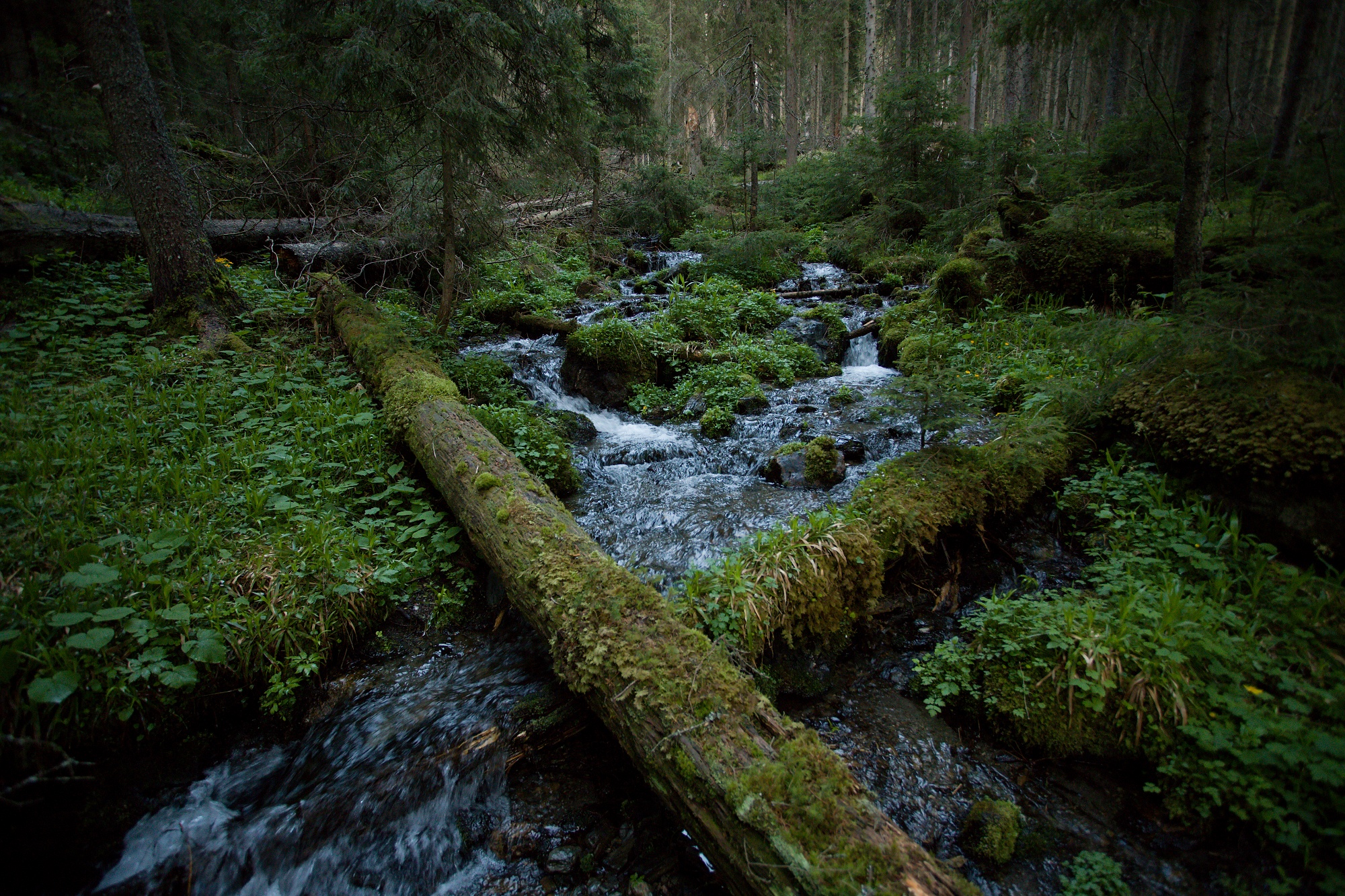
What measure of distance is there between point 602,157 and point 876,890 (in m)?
18.5

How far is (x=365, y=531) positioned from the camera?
4707 mm

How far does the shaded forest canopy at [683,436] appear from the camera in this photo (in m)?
2.83

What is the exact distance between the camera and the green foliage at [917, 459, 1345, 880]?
2555mm

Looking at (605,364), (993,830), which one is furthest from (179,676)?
(605,364)

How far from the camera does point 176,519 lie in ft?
13.3

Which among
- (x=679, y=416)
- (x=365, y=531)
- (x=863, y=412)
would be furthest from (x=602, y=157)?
(x=365, y=531)

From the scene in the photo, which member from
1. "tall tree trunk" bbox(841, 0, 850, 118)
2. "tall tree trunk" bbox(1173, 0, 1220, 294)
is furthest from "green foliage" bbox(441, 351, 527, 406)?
"tall tree trunk" bbox(841, 0, 850, 118)

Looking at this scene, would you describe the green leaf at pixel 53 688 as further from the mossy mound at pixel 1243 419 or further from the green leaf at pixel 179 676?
the mossy mound at pixel 1243 419

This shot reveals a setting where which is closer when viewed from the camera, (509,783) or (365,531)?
(509,783)

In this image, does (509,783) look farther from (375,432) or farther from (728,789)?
(375,432)

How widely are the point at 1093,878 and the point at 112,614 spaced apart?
5265 mm

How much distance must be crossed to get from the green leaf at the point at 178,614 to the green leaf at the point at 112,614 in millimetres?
148

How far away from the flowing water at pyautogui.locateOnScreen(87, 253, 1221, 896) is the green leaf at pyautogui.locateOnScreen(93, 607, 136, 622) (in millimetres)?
1071

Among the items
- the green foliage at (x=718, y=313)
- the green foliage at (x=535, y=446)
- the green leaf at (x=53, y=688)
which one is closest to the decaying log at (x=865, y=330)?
the green foliage at (x=718, y=313)
